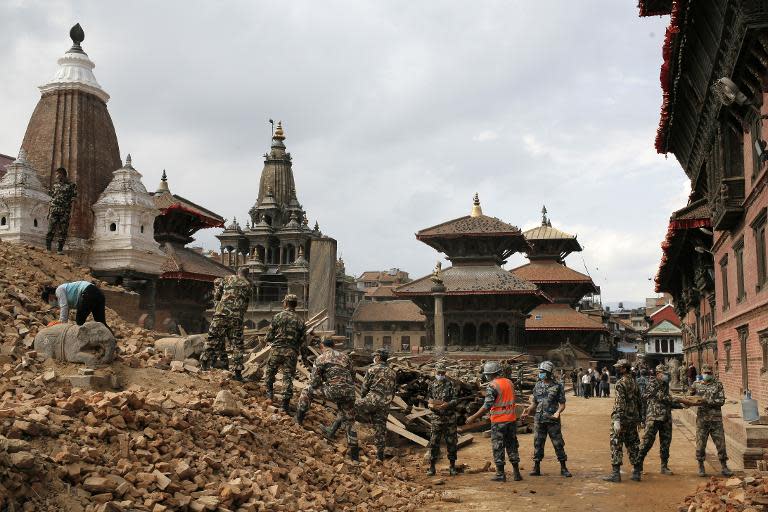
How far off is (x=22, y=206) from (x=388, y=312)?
62369 millimetres

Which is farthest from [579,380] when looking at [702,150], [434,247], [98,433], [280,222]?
[280,222]

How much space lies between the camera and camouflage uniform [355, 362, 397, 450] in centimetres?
1152

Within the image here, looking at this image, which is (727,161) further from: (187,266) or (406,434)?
(187,266)

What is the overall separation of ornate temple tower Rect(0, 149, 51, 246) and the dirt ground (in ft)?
43.0

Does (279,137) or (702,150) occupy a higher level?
(279,137)

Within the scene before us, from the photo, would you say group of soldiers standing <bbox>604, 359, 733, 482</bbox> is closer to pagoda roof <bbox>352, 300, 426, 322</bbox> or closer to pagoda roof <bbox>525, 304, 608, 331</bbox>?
pagoda roof <bbox>525, 304, 608, 331</bbox>

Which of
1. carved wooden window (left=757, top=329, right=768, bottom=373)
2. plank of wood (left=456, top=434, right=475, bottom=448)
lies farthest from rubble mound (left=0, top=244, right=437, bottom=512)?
carved wooden window (left=757, top=329, right=768, bottom=373)

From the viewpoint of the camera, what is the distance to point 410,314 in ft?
261

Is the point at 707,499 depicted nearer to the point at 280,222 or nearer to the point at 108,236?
the point at 108,236

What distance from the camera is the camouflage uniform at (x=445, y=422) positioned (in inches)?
445

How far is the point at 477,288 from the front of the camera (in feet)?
133

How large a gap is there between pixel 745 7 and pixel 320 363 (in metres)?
9.40

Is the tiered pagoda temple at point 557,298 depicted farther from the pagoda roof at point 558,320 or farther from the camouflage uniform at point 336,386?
the camouflage uniform at point 336,386

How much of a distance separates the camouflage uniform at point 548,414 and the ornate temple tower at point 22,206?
14.8 metres
